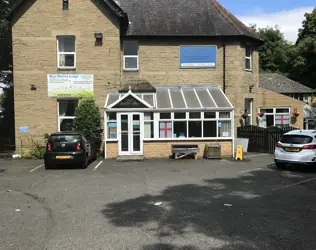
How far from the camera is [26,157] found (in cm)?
2009

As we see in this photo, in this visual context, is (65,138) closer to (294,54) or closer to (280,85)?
(280,85)

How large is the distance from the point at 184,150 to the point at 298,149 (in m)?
6.01

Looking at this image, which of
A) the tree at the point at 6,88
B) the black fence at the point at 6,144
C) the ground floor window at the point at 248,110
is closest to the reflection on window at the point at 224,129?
the ground floor window at the point at 248,110

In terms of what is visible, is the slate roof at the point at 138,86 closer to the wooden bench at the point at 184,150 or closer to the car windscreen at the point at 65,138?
the wooden bench at the point at 184,150

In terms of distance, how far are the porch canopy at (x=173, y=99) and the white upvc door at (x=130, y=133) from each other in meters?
0.49

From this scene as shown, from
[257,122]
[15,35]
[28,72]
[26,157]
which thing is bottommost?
[26,157]

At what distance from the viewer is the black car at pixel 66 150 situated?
51.4 ft

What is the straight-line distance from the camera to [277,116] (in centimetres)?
2605

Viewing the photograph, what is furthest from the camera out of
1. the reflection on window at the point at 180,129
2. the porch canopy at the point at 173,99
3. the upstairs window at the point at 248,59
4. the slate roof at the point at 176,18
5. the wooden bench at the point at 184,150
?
the upstairs window at the point at 248,59

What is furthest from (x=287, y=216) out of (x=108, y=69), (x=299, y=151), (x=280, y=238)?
(x=108, y=69)

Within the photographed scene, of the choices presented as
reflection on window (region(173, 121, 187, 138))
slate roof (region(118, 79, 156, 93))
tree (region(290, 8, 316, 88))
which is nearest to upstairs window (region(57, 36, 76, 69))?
slate roof (region(118, 79, 156, 93))

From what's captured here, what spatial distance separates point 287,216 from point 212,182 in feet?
14.6

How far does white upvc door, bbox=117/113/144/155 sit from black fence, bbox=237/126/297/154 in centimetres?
652

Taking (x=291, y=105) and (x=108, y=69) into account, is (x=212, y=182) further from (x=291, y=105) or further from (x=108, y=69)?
(x=291, y=105)
